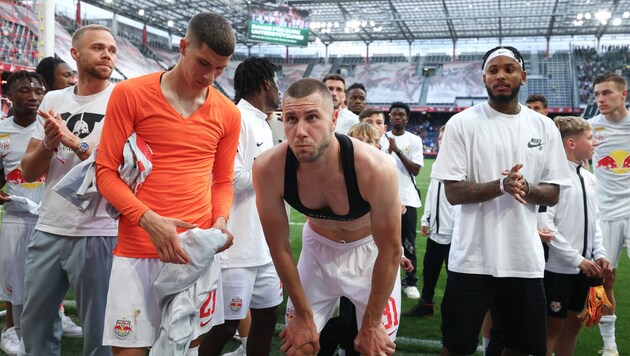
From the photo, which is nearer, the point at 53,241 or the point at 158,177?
the point at 158,177

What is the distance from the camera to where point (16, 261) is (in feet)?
13.6

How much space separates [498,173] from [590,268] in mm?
1149

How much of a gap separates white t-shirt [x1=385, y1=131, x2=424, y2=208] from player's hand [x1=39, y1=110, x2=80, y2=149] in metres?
3.93

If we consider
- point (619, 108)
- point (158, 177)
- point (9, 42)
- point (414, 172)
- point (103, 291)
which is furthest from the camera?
point (9, 42)

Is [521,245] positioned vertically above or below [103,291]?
above

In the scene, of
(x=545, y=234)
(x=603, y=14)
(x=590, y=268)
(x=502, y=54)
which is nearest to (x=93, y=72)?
(x=502, y=54)

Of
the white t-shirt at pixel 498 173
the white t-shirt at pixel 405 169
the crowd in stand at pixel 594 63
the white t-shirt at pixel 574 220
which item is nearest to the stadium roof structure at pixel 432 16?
the crowd in stand at pixel 594 63

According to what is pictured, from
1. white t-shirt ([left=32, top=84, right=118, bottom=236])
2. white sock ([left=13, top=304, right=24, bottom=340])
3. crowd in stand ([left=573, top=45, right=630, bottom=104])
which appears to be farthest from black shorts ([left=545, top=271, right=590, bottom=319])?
crowd in stand ([left=573, top=45, right=630, bottom=104])

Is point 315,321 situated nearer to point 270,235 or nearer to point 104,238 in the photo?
point 270,235

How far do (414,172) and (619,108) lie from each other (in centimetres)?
229

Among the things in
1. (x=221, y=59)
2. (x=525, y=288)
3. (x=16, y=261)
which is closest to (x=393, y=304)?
(x=525, y=288)

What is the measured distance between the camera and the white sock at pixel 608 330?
14.5ft

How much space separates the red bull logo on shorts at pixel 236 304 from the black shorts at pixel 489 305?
4.47ft

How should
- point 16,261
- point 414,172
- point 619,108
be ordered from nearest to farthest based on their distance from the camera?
point 16,261, point 619,108, point 414,172
